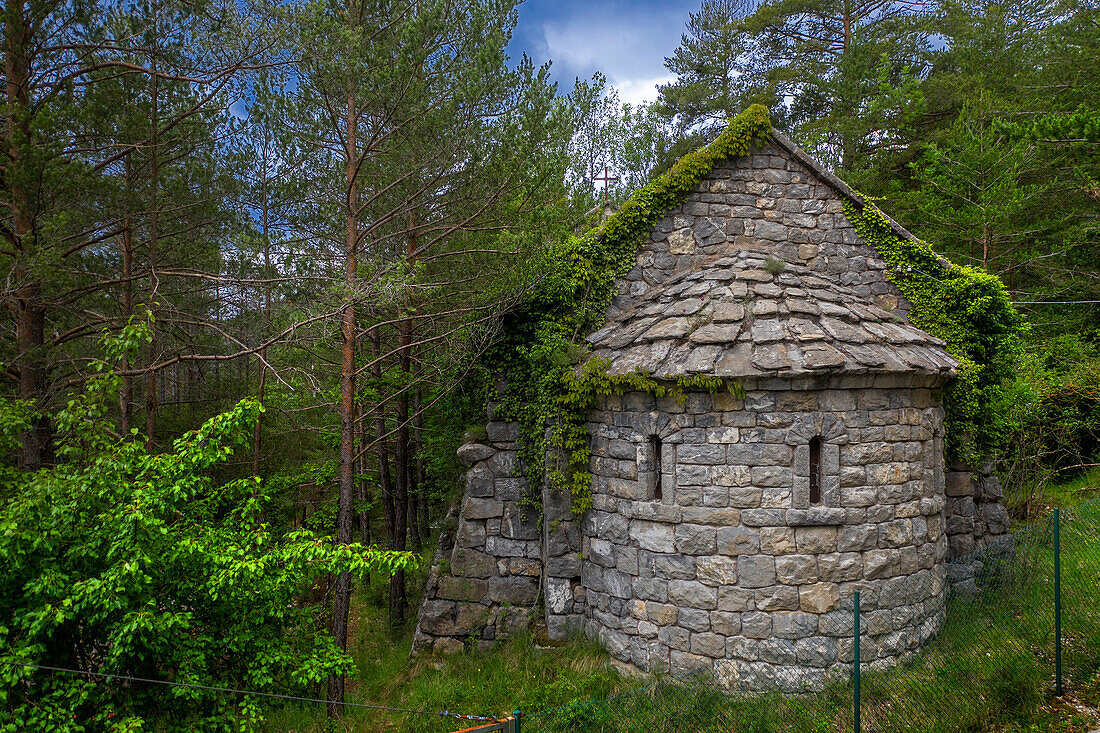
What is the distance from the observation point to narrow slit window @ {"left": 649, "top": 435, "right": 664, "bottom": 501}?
21.0 ft

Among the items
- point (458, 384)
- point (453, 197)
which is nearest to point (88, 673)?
point (458, 384)

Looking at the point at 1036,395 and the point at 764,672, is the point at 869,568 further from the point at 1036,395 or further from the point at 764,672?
the point at 1036,395

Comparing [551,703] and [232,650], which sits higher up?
[232,650]

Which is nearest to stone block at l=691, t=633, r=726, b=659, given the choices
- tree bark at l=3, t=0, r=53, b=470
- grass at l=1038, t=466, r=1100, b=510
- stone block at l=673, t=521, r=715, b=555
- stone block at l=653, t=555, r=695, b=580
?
stone block at l=653, t=555, r=695, b=580

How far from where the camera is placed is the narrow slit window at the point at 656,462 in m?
6.39

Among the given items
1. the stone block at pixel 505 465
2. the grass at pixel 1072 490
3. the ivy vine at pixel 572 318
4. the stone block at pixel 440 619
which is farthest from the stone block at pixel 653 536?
the grass at pixel 1072 490

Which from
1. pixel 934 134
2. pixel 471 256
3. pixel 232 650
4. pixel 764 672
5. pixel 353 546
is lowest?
pixel 764 672

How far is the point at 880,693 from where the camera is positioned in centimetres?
528

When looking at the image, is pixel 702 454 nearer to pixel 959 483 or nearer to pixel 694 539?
pixel 694 539

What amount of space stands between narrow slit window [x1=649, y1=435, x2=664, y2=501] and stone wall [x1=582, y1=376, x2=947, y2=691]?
6 centimetres

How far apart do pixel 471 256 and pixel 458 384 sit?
1.84 m

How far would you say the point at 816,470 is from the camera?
19.7 ft

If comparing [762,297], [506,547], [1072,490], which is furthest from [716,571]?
[1072,490]

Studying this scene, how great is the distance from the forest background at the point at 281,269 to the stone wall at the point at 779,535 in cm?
271
